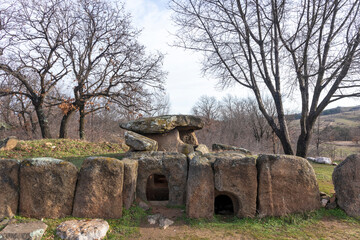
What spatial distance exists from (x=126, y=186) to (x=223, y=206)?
2.28 m

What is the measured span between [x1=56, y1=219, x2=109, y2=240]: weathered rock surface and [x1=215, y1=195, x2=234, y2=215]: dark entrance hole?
240cm

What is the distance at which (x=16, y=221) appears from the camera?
380cm

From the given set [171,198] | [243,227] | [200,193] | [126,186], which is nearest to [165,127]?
[171,198]

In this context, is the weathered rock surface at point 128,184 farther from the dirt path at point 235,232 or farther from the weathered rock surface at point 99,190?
the dirt path at point 235,232

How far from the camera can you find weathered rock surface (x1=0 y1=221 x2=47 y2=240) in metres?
3.34

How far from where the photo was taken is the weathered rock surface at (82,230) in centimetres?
345

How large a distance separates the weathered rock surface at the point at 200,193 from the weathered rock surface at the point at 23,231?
97.9 inches

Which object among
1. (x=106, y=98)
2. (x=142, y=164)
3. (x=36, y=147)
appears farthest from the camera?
(x=106, y=98)

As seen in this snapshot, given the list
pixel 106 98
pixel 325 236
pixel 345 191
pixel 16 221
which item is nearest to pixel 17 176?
pixel 16 221

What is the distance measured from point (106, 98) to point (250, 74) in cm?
868

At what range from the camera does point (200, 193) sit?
13.9ft

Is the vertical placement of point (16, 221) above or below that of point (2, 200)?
below

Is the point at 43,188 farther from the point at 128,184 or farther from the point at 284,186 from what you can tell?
the point at 284,186

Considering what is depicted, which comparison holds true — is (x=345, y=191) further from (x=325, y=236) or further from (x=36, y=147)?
(x=36, y=147)
